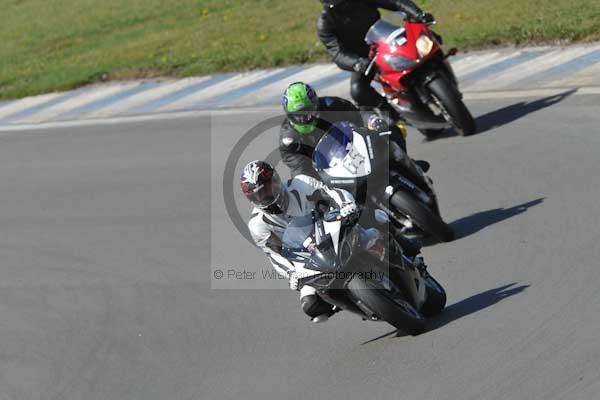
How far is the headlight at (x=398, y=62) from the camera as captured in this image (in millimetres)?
11461

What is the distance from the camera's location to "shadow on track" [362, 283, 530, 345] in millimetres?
7707

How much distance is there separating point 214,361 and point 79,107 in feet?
31.8

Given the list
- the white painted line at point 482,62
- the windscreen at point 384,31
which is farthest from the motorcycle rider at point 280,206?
the white painted line at point 482,62

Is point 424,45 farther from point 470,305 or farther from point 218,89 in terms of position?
point 218,89

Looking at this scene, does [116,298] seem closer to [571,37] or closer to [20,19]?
[571,37]

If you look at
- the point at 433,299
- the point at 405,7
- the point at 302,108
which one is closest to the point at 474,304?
the point at 433,299

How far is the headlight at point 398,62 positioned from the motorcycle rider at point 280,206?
4.08 metres

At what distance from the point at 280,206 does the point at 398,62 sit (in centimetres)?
465

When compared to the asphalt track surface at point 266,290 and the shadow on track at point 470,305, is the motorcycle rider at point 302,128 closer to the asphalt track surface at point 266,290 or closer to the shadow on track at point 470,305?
the asphalt track surface at point 266,290

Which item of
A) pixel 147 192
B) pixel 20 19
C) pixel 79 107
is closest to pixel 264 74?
pixel 79 107

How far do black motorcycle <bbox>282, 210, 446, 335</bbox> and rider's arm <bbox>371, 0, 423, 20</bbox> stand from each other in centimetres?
481

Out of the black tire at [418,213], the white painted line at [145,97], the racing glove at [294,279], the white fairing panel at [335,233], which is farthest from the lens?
the white painted line at [145,97]

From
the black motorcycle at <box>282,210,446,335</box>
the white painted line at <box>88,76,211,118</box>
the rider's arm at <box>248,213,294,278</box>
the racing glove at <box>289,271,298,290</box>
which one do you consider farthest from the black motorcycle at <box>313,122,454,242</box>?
the white painted line at <box>88,76,211,118</box>

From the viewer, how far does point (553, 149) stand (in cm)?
1068
